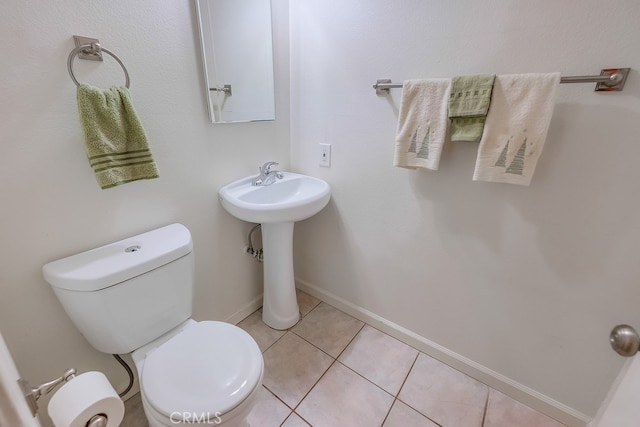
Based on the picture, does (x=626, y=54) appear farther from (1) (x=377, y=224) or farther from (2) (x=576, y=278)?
(1) (x=377, y=224)

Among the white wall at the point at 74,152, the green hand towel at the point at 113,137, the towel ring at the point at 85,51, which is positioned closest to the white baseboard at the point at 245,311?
the white wall at the point at 74,152

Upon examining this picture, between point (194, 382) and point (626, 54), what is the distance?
5.26 feet

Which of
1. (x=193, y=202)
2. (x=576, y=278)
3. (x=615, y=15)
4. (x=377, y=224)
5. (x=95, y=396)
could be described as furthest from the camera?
(x=377, y=224)

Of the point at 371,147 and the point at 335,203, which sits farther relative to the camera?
the point at 335,203

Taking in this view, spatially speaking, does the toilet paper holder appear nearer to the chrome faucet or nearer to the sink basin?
the sink basin

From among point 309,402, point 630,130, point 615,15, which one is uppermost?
point 615,15

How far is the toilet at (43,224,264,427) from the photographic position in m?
0.83

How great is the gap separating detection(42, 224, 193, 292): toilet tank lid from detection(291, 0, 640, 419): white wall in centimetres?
85

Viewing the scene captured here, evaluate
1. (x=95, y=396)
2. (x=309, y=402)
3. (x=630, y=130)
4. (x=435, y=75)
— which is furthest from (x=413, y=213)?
(x=95, y=396)

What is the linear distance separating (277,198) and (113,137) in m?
0.78

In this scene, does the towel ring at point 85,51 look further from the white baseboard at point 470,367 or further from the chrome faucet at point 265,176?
the white baseboard at point 470,367

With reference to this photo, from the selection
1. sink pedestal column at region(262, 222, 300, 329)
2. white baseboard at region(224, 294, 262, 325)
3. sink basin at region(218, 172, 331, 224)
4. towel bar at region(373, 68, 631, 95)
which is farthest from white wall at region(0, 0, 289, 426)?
towel bar at region(373, 68, 631, 95)

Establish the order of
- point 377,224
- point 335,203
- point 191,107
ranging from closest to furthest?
1. point 191,107
2. point 377,224
3. point 335,203

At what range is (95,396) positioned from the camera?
0.54 m
